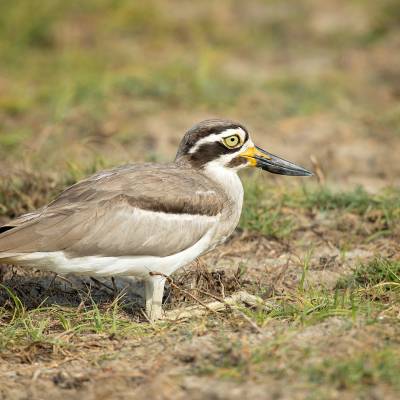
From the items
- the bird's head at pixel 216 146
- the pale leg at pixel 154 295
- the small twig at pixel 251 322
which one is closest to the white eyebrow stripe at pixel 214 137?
the bird's head at pixel 216 146

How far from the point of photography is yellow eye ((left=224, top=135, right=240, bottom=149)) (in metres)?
5.95

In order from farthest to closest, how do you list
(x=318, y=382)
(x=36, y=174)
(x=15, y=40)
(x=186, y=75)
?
(x=15, y=40), (x=186, y=75), (x=36, y=174), (x=318, y=382)

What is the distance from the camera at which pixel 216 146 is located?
5.91 m

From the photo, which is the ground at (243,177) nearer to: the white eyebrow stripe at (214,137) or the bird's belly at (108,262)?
the bird's belly at (108,262)

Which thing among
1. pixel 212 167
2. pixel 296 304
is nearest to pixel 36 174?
pixel 212 167

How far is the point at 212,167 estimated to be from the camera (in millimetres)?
5938

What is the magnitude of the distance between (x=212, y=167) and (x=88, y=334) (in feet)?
5.16

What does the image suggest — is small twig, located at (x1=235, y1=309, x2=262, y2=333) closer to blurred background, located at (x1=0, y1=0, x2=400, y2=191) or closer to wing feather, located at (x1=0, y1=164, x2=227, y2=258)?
wing feather, located at (x1=0, y1=164, x2=227, y2=258)

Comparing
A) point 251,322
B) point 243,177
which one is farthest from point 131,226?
point 243,177

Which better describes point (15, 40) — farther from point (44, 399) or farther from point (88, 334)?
point (44, 399)

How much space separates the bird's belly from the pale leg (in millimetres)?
66

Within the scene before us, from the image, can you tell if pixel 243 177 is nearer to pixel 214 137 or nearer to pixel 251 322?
pixel 214 137

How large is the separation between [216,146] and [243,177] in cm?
187

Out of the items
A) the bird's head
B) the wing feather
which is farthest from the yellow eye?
the wing feather
